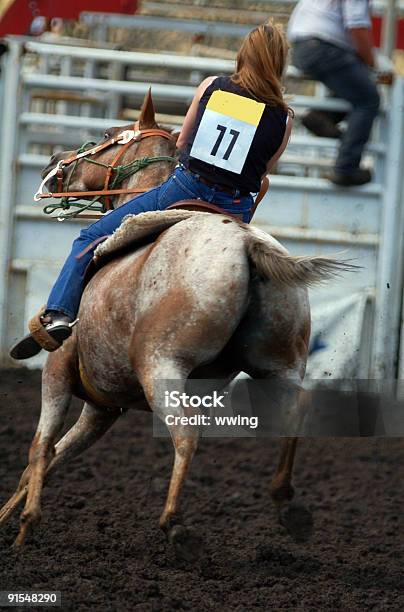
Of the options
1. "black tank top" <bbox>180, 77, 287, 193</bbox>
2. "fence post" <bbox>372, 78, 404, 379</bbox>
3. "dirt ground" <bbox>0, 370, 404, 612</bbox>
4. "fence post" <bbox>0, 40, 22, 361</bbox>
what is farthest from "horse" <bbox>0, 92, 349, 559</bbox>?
"fence post" <bbox>372, 78, 404, 379</bbox>

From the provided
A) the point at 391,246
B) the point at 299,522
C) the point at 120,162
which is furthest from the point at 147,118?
the point at 391,246

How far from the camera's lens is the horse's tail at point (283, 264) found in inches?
185

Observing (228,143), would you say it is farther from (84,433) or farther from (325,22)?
(325,22)

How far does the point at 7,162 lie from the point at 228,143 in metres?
4.35

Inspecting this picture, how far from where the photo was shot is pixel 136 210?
5.43 m

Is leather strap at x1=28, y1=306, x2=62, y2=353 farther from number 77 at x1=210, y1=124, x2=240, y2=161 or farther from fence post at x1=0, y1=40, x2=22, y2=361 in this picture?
fence post at x1=0, y1=40, x2=22, y2=361

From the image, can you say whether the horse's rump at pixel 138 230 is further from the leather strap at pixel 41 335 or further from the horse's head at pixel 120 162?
the horse's head at pixel 120 162

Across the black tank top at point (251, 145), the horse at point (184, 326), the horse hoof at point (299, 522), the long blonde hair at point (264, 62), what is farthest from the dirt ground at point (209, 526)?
the long blonde hair at point (264, 62)

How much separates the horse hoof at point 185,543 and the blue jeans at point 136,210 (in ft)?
4.19

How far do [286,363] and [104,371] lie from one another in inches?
33.2

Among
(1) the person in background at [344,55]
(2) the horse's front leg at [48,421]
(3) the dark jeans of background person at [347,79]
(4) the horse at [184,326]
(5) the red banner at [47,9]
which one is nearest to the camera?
(4) the horse at [184,326]

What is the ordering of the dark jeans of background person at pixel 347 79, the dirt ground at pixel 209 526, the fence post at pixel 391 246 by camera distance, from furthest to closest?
the fence post at pixel 391 246
the dark jeans of background person at pixel 347 79
the dirt ground at pixel 209 526

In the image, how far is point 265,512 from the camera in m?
6.88

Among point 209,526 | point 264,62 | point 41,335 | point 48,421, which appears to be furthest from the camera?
point 209,526
